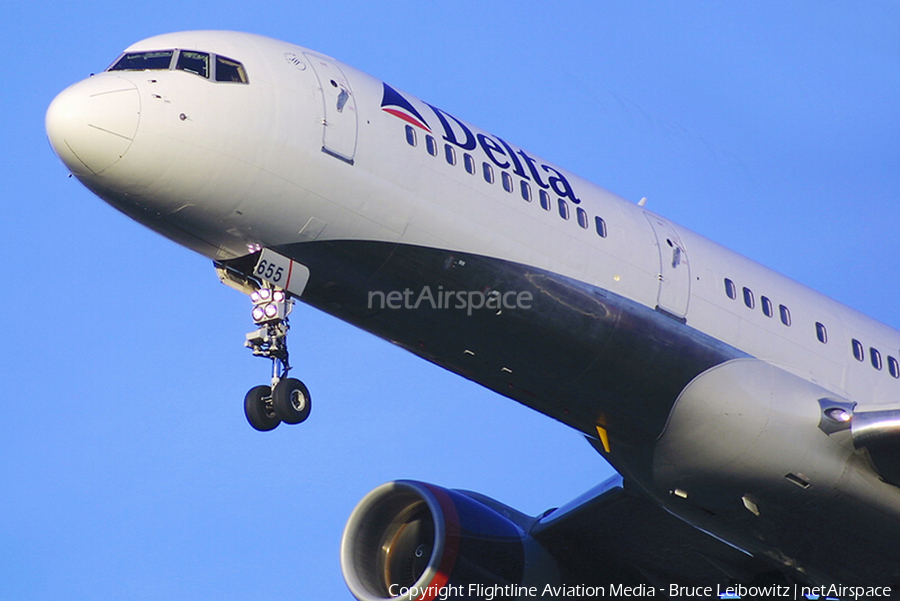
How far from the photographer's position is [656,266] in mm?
A: 21047

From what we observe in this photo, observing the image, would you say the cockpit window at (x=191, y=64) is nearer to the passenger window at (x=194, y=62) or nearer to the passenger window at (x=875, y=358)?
the passenger window at (x=194, y=62)

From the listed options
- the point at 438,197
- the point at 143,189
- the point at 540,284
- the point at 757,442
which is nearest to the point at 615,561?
the point at 757,442

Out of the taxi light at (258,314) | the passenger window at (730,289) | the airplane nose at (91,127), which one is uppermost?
the passenger window at (730,289)

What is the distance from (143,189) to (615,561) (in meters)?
11.5

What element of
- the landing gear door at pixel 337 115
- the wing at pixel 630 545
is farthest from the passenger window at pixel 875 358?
the landing gear door at pixel 337 115

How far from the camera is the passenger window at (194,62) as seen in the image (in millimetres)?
18500

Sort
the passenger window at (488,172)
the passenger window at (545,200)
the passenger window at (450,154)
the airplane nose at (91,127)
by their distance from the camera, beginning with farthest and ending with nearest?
the passenger window at (545,200) < the passenger window at (488,172) < the passenger window at (450,154) < the airplane nose at (91,127)

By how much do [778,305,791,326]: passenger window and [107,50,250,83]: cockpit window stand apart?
9478 millimetres

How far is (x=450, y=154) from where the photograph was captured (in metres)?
19.7

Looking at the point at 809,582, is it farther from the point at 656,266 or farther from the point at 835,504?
the point at 656,266

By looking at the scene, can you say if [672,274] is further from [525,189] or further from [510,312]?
[510,312]

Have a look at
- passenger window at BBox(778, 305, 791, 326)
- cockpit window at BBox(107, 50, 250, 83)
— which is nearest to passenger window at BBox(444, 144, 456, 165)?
cockpit window at BBox(107, 50, 250, 83)

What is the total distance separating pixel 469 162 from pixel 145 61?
4669 millimetres

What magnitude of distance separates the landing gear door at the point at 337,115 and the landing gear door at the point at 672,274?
209 inches
